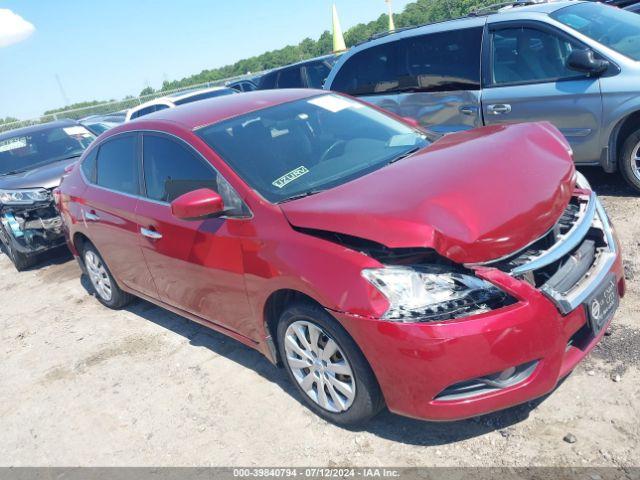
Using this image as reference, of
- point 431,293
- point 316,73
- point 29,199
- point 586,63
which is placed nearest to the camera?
point 431,293

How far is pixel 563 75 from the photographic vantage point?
551 centimetres

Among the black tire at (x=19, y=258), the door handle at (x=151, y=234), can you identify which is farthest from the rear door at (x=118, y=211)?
the black tire at (x=19, y=258)

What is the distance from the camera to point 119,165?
465 cm

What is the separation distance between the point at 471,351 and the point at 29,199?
6425mm

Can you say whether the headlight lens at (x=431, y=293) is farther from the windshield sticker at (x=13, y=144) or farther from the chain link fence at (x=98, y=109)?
the chain link fence at (x=98, y=109)

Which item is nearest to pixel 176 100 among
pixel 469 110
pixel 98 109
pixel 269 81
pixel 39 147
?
pixel 269 81

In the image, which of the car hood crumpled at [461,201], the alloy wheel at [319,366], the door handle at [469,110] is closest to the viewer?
the car hood crumpled at [461,201]

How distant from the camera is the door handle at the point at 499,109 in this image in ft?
19.0

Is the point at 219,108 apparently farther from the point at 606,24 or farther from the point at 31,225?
the point at 31,225

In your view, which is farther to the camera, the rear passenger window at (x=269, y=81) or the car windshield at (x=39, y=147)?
the rear passenger window at (x=269, y=81)

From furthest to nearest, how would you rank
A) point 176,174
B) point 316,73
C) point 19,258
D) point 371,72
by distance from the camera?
point 316,73 < point 19,258 < point 371,72 < point 176,174

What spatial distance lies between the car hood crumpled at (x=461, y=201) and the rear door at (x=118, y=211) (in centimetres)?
175

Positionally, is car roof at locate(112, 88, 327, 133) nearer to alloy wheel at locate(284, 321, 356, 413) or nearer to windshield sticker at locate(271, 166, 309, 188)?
windshield sticker at locate(271, 166, 309, 188)

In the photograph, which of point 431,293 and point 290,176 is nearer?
point 431,293
